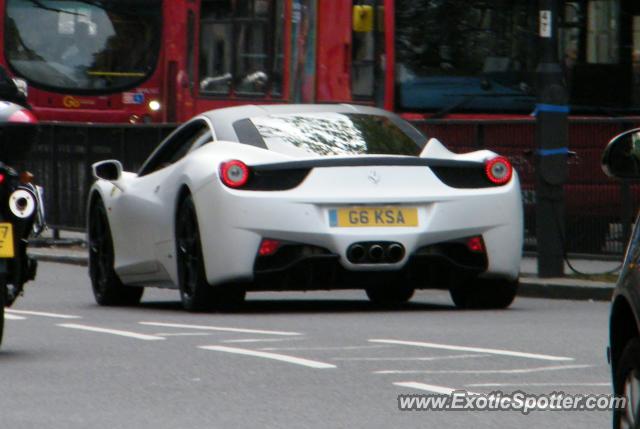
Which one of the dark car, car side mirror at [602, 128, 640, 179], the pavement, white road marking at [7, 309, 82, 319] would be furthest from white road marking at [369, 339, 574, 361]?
A: the pavement

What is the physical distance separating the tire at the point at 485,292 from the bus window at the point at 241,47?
14387 millimetres

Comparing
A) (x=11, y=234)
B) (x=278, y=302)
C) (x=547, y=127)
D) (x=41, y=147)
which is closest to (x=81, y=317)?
(x=278, y=302)

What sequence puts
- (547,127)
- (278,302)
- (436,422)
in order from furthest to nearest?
1. (547,127)
2. (278,302)
3. (436,422)

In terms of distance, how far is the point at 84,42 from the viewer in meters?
32.1

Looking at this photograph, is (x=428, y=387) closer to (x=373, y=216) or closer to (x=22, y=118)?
(x=22, y=118)

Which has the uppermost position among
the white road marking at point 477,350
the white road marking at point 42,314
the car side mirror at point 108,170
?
the car side mirror at point 108,170

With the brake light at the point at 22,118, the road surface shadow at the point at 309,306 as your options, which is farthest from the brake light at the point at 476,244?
the brake light at the point at 22,118

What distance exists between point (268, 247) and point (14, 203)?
262 centimetres

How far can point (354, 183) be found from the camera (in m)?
12.4

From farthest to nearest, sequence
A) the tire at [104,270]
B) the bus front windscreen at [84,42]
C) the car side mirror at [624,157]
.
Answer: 1. the bus front windscreen at [84,42]
2. the tire at [104,270]
3. the car side mirror at [624,157]

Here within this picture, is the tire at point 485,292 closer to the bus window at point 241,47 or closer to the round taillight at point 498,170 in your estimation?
the round taillight at point 498,170

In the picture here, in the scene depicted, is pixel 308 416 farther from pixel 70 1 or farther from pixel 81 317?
pixel 70 1

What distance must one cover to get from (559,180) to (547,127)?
0.44 metres

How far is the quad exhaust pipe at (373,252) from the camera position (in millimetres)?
12336
